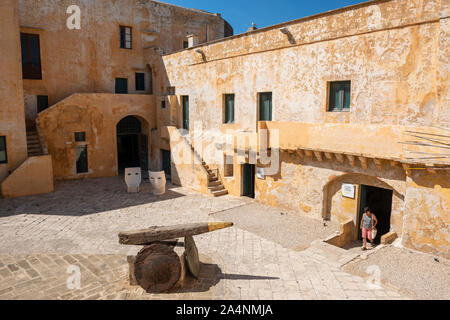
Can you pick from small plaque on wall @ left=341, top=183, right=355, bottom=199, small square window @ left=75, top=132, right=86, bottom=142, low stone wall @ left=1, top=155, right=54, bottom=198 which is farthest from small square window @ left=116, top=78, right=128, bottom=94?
small plaque on wall @ left=341, top=183, right=355, bottom=199

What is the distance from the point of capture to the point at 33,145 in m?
17.0

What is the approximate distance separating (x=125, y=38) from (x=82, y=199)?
36.1 ft

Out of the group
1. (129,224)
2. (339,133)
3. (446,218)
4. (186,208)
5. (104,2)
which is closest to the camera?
(446,218)

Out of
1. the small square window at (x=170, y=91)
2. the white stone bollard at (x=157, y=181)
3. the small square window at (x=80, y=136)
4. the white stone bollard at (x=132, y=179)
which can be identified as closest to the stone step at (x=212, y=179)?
the white stone bollard at (x=157, y=181)

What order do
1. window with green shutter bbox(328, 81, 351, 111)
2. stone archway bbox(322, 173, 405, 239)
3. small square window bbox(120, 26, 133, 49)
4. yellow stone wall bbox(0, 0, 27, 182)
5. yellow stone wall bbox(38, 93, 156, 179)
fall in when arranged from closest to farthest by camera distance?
1. stone archway bbox(322, 173, 405, 239)
2. window with green shutter bbox(328, 81, 351, 111)
3. yellow stone wall bbox(0, 0, 27, 182)
4. yellow stone wall bbox(38, 93, 156, 179)
5. small square window bbox(120, 26, 133, 49)

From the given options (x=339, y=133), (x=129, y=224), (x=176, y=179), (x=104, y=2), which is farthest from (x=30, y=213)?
(x=104, y=2)

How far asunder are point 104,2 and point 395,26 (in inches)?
646

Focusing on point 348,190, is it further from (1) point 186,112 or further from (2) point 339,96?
(1) point 186,112

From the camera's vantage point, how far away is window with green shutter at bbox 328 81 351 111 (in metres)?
11.7

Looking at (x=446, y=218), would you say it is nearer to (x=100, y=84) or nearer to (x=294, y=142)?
(x=294, y=142)

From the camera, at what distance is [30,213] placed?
513 inches

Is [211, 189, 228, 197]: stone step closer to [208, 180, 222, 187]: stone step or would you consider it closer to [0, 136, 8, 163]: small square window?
[208, 180, 222, 187]: stone step

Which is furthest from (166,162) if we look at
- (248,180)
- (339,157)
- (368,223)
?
(368,223)

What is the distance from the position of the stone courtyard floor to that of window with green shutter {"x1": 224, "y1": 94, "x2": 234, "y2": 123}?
13.1ft
